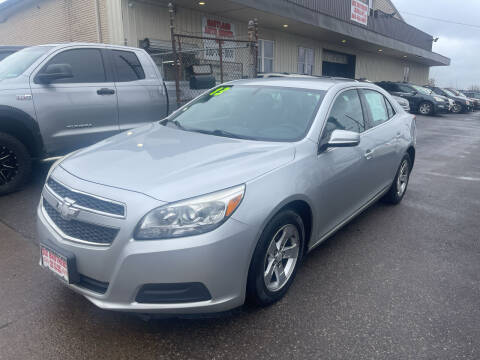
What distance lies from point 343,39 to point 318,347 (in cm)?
1933

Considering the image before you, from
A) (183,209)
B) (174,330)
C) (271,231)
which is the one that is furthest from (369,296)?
(183,209)

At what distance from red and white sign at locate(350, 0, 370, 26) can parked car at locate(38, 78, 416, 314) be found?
1701 centimetres

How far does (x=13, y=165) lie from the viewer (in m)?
4.84

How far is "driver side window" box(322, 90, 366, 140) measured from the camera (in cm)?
338

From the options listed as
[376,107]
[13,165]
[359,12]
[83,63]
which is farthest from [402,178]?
[359,12]

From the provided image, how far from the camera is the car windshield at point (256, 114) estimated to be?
3.24 m

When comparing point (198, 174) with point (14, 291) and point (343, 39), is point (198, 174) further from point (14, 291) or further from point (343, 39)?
point (343, 39)

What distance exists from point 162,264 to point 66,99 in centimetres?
375

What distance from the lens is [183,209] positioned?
2178 mm

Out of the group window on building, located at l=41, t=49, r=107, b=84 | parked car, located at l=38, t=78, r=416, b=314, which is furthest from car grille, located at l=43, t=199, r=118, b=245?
window on building, located at l=41, t=49, r=107, b=84

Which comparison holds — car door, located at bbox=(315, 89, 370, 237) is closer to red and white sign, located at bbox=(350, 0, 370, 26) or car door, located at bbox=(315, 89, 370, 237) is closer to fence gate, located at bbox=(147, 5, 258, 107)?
fence gate, located at bbox=(147, 5, 258, 107)

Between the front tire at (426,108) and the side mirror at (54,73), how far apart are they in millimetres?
19884

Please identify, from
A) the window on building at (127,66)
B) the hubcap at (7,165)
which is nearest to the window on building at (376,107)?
the window on building at (127,66)

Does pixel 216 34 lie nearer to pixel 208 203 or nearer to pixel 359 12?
pixel 359 12
